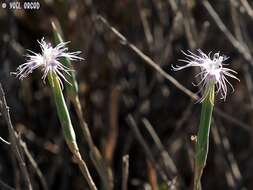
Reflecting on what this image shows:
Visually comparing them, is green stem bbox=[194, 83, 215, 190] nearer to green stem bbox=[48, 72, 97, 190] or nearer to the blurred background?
green stem bbox=[48, 72, 97, 190]

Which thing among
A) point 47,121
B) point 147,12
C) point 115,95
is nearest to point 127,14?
point 147,12

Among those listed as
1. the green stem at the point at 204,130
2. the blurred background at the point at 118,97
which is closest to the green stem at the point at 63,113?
the green stem at the point at 204,130

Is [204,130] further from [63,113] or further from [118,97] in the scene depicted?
[118,97]

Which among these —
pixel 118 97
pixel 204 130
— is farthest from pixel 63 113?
pixel 118 97

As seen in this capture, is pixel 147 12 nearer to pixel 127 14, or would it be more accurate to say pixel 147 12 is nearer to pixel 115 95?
pixel 127 14

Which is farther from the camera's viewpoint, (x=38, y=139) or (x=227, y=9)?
(x=227, y=9)

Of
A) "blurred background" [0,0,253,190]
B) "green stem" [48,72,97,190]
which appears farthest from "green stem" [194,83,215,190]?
"blurred background" [0,0,253,190]

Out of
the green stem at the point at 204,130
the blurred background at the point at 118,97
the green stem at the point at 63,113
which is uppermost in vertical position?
the blurred background at the point at 118,97

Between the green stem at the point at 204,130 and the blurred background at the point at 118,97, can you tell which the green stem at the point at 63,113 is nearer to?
the green stem at the point at 204,130
